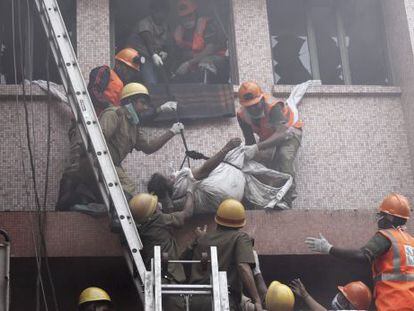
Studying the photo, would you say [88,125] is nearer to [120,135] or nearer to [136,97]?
[120,135]

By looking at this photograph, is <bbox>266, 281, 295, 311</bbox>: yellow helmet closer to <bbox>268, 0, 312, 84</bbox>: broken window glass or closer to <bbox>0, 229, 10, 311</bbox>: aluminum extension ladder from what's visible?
<bbox>0, 229, 10, 311</bbox>: aluminum extension ladder

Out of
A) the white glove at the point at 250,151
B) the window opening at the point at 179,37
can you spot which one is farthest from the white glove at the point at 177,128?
the window opening at the point at 179,37

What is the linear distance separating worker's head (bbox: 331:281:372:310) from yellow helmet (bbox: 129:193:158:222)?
91.0 inches

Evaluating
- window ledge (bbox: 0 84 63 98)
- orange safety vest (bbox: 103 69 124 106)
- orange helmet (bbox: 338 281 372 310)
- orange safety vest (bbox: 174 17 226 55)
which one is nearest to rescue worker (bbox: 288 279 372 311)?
orange helmet (bbox: 338 281 372 310)

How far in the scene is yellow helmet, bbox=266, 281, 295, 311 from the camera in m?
11.0

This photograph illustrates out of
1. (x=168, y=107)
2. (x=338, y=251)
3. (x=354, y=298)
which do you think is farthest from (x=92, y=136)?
(x=354, y=298)

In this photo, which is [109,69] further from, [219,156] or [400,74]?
→ [400,74]

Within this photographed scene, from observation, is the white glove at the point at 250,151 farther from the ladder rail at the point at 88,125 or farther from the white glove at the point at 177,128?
the ladder rail at the point at 88,125

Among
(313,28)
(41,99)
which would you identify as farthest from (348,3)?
(41,99)

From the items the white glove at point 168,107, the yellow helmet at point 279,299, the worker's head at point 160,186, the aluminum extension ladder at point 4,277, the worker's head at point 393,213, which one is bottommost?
the yellow helmet at point 279,299

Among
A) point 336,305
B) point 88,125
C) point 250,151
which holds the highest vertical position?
point 88,125

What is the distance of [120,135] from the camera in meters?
12.8

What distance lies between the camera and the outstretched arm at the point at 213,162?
509 inches

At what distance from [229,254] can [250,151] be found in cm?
274
